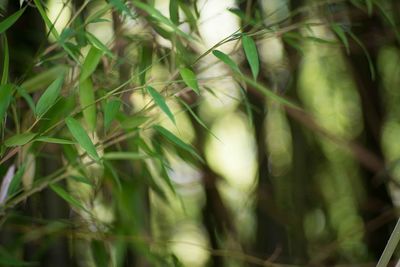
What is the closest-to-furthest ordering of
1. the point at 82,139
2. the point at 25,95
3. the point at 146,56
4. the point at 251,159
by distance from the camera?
the point at 82,139
the point at 25,95
the point at 146,56
the point at 251,159

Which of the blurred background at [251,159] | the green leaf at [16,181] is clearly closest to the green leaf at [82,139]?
the green leaf at [16,181]

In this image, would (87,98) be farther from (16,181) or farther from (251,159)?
(251,159)

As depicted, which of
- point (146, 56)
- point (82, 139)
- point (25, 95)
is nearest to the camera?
point (82, 139)

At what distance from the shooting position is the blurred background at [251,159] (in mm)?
1216

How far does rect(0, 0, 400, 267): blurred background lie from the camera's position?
47.9 inches

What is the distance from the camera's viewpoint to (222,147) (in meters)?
1.93

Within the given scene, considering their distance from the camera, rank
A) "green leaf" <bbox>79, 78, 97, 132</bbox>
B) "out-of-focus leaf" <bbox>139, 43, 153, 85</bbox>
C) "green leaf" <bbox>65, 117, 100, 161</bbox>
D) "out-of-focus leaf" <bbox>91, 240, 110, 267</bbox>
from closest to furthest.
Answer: "green leaf" <bbox>65, 117, 100, 161</bbox> < "green leaf" <bbox>79, 78, 97, 132</bbox> < "out-of-focus leaf" <bbox>139, 43, 153, 85</bbox> < "out-of-focus leaf" <bbox>91, 240, 110, 267</bbox>

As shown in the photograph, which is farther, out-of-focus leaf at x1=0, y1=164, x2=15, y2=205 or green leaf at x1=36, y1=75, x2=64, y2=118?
out-of-focus leaf at x1=0, y1=164, x2=15, y2=205

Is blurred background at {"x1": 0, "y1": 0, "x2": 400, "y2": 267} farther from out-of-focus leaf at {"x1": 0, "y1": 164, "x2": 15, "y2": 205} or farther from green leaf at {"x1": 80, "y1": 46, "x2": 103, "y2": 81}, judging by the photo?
green leaf at {"x1": 80, "y1": 46, "x2": 103, "y2": 81}

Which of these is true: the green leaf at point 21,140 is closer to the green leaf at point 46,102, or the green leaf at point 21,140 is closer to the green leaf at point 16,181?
the green leaf at point 46,102

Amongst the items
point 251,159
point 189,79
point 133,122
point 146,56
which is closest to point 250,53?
point 189,79

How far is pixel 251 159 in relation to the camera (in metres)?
1.86

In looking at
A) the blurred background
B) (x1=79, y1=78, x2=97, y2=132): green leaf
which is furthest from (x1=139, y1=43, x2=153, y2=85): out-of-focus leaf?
(x1=79, y1=78, x2=97, y2=132): green leaf

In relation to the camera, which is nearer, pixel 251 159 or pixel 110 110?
pixel 110 110
